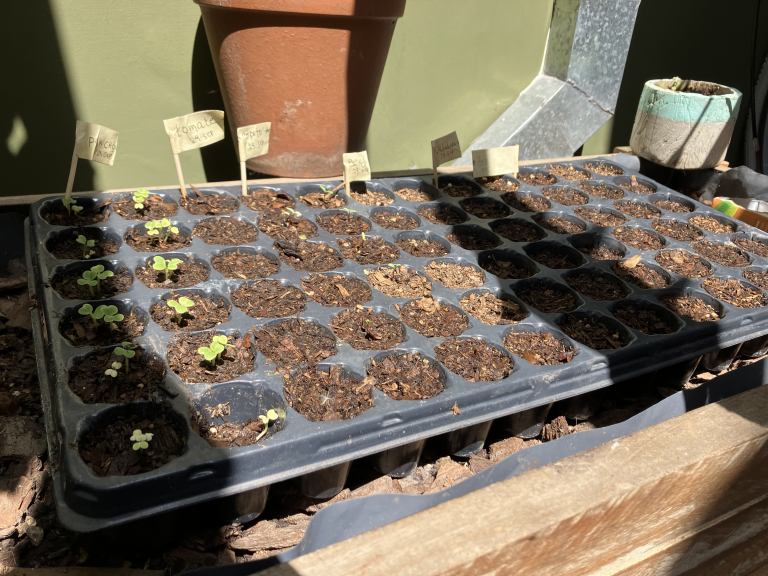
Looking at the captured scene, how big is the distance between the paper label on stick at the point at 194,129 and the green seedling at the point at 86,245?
1.20 feet

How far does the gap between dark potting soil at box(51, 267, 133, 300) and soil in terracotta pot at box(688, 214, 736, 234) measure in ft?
6.53

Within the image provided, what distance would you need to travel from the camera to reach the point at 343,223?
2.07 m

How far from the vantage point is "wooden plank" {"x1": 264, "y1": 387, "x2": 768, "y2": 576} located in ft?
2.16

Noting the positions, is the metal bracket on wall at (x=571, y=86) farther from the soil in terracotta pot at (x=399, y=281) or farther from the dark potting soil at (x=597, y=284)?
the soil in terracotta pot at (x=399, y=281)

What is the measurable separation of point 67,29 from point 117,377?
1534 millimetres

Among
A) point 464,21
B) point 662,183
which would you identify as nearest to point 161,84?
point 464,21

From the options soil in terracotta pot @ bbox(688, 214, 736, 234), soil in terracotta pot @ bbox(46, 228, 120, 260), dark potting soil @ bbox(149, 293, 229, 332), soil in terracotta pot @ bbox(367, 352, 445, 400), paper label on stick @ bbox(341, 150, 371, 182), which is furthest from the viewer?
soil in terracotta pot @ bbox(688, 214, 736, 234)

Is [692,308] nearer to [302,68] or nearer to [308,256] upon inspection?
[308,256]

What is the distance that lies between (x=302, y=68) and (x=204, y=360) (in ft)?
3.69

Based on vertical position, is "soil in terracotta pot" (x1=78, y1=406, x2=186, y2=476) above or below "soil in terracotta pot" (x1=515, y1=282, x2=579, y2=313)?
below

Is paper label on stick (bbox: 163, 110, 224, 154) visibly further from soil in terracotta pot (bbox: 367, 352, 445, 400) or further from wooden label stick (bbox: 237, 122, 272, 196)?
soil in terracotta pot (bbox: 367, 352, 445, 400)

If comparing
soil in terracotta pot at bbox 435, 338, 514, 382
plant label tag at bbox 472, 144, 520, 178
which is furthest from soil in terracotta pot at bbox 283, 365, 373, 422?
plant label tag at bbox 472, 144, 520, 178

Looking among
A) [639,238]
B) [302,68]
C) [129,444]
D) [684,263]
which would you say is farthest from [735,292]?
[129,444]

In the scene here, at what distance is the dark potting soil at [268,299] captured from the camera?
1.58m
